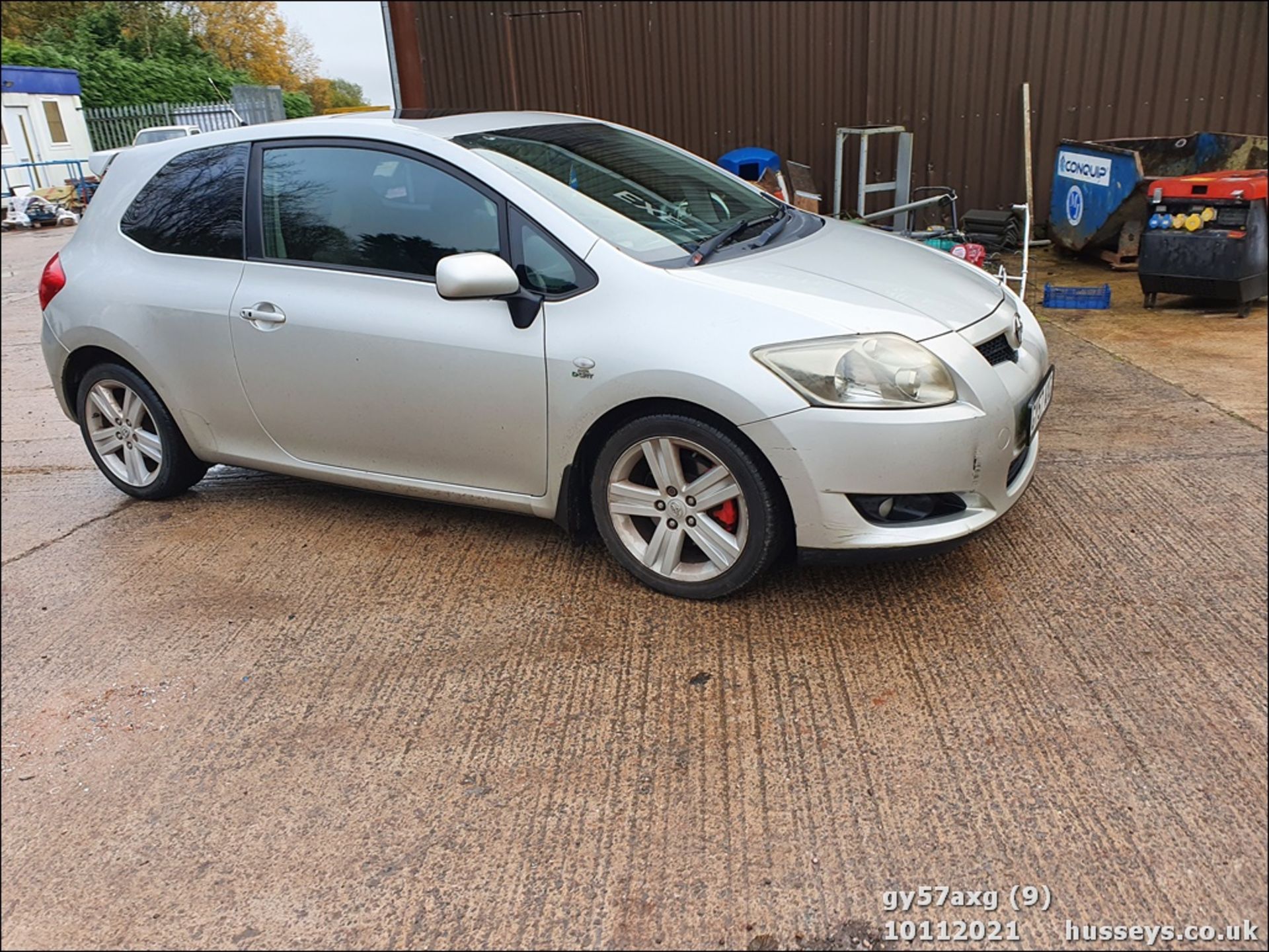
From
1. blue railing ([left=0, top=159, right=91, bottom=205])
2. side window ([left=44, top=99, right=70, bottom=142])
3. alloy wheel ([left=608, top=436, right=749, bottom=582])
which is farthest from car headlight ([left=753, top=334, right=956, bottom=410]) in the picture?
blue railing ([left=0, top=159, right=91, bottom=205])

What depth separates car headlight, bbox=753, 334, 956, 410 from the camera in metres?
3.16

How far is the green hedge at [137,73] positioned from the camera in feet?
23.8

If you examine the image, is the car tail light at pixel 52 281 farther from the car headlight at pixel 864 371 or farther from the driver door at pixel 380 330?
the car headlight at pixel 864 371

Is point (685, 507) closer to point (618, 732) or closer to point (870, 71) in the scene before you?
point (618, 732)

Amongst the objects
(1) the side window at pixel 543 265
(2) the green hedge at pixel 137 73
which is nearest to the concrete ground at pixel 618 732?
(1) the side window at pixel 543 265

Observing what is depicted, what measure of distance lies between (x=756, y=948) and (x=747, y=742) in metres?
0.72

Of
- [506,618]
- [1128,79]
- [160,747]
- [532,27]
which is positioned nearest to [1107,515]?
[506,618]

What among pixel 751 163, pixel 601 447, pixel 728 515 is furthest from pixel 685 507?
pixel 751 163

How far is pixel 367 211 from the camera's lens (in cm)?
393

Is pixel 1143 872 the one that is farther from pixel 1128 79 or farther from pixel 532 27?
pixel 532 27

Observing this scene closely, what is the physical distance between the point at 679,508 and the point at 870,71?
8.47 m

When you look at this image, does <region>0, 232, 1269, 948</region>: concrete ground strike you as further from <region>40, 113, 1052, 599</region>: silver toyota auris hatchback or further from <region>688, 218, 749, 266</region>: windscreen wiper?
<region>688, 218, 749, 266</region>: windscreen wiper

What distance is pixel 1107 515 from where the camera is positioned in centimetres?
402

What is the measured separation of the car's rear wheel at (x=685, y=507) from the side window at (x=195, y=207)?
75.6 inches
